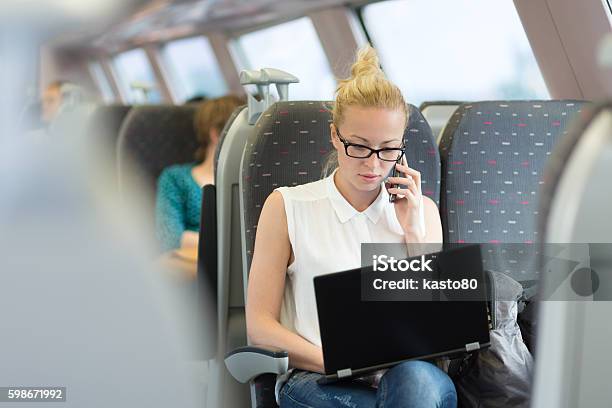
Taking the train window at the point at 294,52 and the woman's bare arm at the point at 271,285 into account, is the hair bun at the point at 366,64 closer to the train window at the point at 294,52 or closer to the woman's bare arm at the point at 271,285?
the woman's bare arm at the point at 271,285

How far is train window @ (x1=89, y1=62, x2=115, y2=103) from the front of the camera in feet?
41.5

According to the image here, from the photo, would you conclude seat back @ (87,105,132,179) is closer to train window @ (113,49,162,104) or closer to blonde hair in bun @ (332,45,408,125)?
blonde hair in bun @ (332,45,408,125)

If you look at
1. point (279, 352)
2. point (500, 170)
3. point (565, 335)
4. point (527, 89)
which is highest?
point (527, 89)

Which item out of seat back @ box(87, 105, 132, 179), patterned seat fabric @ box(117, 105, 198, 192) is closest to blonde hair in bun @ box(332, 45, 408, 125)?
patterned seat fabric @ box(117, 105, 198, 192)

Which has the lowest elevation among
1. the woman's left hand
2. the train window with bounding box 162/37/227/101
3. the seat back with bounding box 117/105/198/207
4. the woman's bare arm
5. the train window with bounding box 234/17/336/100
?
the woman's bare arm

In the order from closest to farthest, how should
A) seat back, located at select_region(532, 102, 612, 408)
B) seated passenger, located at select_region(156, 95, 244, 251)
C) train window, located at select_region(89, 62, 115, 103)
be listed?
seat back, located at select_region(532, 102, 612, 408)
seated passenger, located at select_region(156, 95, 244, 251)
train window, located at select_region(89, 62, 115, 103)

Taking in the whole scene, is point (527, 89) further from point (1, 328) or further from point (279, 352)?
point (279, 352)

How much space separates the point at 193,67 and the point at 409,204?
7.93 metres

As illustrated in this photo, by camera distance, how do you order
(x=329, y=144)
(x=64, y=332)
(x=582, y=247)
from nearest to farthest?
(x=582, y=247) < (x=329, y=144) < (x=64, y=332)

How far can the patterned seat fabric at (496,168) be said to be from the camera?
2.05 metres

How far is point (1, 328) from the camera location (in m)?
3.51

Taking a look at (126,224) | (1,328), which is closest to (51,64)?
(126,224)

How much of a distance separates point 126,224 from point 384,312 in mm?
3346

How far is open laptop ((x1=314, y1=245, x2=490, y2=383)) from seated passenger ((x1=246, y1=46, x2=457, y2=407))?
0.46 feet
